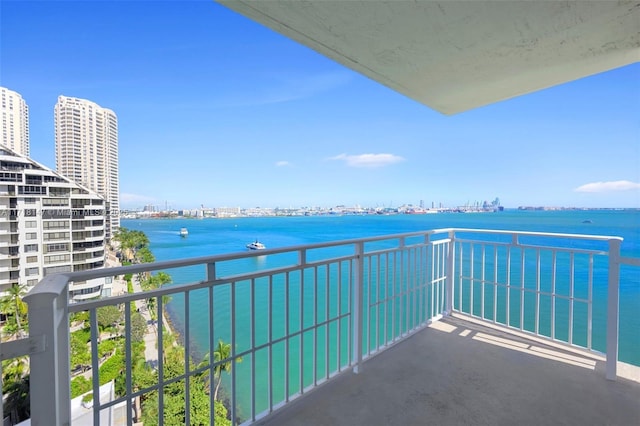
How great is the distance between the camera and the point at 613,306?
2.29 metres

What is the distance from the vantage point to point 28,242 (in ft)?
25.6

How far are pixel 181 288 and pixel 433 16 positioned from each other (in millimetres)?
1884

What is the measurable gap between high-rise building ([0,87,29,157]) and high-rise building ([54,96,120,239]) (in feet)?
16.7

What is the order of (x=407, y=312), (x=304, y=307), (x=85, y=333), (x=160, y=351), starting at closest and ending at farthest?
(x=160, y=351) < (x=304, y=307) < (x=85, y=333) < (x=407, y=312)

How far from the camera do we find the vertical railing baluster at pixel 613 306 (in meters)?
2.25

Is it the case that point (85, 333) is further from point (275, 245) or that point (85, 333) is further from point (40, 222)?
point (275, 245)

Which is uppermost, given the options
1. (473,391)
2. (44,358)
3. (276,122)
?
(276,122)

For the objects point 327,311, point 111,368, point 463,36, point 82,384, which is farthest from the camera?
point 111,368

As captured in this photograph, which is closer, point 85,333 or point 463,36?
point 463,36

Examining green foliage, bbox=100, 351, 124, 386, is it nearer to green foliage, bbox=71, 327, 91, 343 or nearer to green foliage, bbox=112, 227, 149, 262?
green foliage, bbox=112, 227, 149, 262

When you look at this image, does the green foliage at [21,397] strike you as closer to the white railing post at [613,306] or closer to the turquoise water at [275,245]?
the turquoise water at [275,245]

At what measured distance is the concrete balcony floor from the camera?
6.06 ft

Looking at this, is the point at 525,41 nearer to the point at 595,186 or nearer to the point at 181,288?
the point at 181,288

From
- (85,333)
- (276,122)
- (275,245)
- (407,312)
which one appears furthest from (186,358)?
(276,122)
